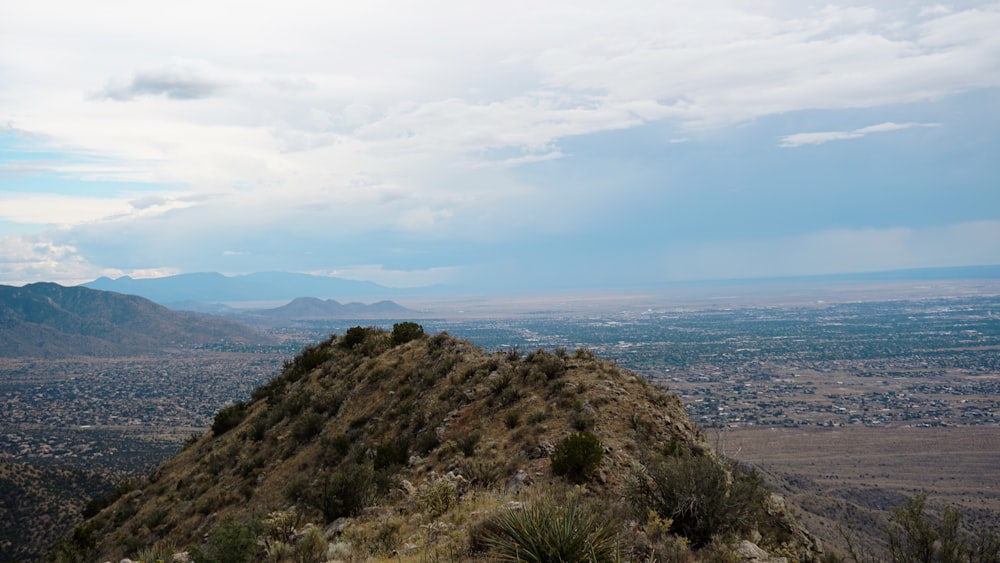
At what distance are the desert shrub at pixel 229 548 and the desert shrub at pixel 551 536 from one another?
4063mm

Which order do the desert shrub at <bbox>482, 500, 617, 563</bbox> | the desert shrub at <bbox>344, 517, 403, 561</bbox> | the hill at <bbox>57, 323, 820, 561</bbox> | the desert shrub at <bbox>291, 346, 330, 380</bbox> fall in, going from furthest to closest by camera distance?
1. the desert shrub at <bbox>291, 346, 330, 380</bbox>
2. the desert shrub at <bbox>344, 517, 403, 561</bbox>
3. the hill at <bbox>57, 323, 820, 561</bbox>
4. the desert shrub at <bbox>482, 500, 617, 563</bbox>

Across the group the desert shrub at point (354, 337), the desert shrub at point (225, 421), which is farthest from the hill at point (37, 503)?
the desert shrub at point (354, 337)

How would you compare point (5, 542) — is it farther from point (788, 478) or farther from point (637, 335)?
point (637, 335)

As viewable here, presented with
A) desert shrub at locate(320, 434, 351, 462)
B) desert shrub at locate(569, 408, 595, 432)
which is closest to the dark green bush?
desert shrub at locate(320, 434, 351, 462)

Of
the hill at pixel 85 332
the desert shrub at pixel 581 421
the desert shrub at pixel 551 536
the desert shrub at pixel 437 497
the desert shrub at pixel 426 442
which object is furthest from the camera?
the hill at pixel 85 332

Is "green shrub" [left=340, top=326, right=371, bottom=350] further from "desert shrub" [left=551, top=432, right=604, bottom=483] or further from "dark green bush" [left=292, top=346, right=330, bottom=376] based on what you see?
"desert shrub" [left=551, top=432, right=604, bottom=483]

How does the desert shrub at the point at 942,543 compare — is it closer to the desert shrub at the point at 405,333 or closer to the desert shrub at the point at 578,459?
the desert shrub at the point at 578,459

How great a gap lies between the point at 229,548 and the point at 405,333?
52.4 ft

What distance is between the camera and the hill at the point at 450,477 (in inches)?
272

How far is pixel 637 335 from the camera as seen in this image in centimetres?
12156

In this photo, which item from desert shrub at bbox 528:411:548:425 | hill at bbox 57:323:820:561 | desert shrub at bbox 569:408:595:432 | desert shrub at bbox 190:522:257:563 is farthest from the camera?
desert shrub at bbox 528:411:548:425

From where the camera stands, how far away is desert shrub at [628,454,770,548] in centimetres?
700

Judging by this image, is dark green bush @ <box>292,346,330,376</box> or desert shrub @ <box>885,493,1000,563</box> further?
dark green bush @ <box>292,346,330,376</box>

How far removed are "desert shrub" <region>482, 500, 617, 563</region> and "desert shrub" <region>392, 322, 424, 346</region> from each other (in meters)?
17.3
